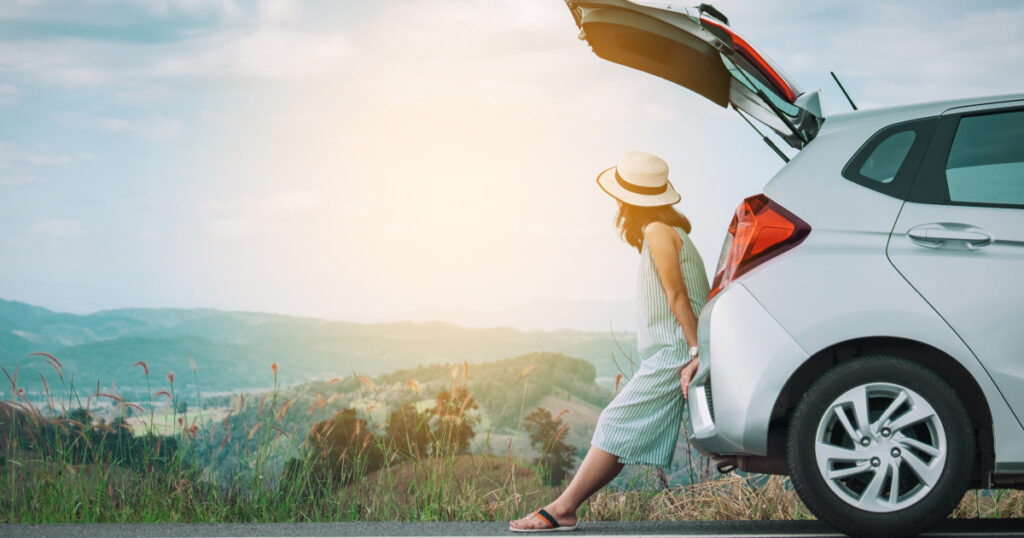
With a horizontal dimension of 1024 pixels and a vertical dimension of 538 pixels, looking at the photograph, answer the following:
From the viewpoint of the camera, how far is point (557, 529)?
4738 mm

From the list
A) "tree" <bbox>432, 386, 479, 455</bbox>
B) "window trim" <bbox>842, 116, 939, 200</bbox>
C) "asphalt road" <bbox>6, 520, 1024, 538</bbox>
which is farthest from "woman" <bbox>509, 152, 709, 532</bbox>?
"tree" <bbox>432, 386, 479, 455</bbox>

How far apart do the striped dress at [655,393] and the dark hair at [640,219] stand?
0.13 metres

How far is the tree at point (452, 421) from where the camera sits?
605 centimetres

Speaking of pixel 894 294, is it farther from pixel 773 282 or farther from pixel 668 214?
pixel 668 214

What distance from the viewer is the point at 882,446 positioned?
391 centimetres

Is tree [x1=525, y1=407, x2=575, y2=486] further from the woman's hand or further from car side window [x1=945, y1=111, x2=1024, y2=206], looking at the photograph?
car side window [x1=945, y1=111, x2=1024, y2=206]

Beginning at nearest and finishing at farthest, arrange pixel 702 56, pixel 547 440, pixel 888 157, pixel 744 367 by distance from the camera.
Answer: pixel 744 367
pixel 888 157
pixel 702 56
pixel 547 440

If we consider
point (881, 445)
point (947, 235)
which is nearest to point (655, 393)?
point (881, 445)

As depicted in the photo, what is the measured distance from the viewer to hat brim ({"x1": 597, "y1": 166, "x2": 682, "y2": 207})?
186 inches

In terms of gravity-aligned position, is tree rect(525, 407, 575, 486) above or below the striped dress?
below

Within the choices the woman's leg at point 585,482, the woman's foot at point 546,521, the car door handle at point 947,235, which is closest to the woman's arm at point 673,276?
the woman's leg at point 585,482

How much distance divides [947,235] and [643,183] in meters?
1.45

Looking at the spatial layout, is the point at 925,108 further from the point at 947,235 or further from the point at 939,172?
the point at 947,235

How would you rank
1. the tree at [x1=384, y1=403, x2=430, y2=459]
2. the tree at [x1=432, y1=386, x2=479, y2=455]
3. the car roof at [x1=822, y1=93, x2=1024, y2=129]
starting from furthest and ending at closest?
the tree at [x1=432, y1=386, x2=479, y2=455]
the tree at [x1=384, y1=403, x2=430, y2=459]
the car roof at [x1=822, y1=93, x2=1024, y2=129]
